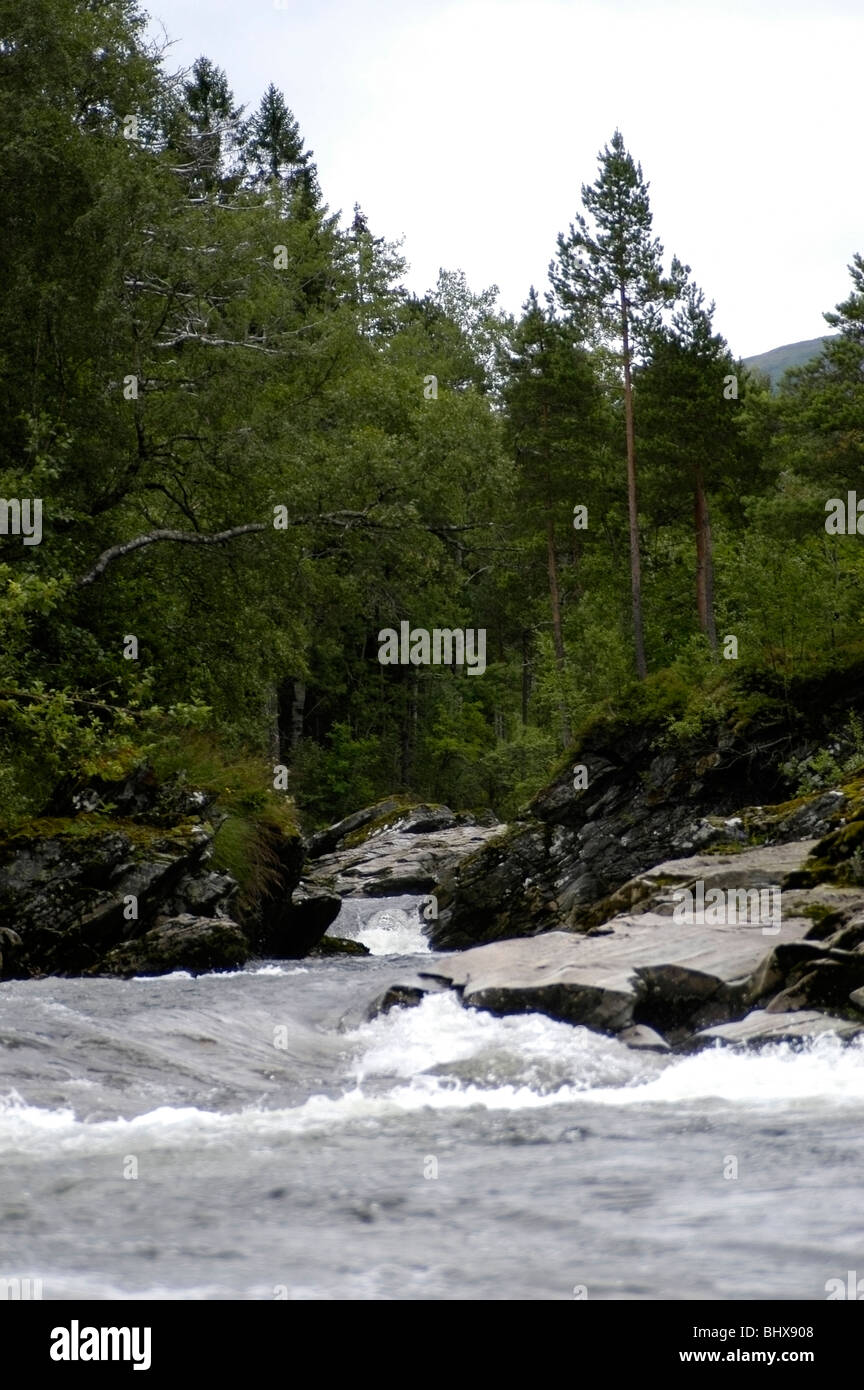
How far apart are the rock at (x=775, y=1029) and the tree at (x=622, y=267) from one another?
25.8 meters

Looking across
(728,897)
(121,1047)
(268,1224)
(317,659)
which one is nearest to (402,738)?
(317,659)

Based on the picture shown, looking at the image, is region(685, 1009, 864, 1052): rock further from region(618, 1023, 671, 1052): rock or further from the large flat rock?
the large flat rock

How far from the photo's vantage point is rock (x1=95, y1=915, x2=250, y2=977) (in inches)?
658

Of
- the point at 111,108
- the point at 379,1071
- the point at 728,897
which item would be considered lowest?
the point at 379,1071

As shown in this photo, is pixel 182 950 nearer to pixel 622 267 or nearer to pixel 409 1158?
pixel 409 1158

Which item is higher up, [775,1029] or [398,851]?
[398,851]

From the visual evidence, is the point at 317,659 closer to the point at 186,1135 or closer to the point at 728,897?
the point at 728,897

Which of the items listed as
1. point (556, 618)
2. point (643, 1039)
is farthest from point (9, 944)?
point (556, 618)

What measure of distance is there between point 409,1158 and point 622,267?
107ft

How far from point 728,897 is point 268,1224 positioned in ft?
31.7

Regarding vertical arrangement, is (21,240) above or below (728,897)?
above

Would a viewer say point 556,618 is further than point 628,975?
Yes

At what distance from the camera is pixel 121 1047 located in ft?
35.9

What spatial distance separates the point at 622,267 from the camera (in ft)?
120
